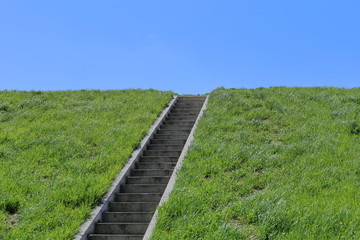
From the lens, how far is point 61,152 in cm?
1220

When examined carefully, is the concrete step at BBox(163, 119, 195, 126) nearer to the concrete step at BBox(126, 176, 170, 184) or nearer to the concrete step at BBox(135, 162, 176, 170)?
the concrete step at BBox(135, 162, 176, 170)

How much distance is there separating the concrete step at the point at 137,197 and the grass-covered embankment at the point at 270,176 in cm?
79

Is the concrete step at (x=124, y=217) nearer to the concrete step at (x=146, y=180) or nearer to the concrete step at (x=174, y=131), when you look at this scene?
the concrete step at (x=146, y=180)

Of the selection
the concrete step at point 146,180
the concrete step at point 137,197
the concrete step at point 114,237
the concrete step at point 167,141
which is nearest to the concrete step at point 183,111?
the concrete step at point 167,141

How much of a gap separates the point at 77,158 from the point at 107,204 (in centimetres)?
284

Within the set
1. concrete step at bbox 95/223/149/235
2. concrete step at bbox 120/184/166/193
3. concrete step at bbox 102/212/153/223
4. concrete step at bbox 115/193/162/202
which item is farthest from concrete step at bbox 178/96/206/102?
concrete step at bbox 95/223/149/235

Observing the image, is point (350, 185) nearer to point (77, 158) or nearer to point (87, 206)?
point (87, 206)

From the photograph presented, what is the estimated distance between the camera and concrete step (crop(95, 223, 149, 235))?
8.59 meters

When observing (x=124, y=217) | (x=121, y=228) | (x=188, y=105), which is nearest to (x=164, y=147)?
(x=124, y=217)

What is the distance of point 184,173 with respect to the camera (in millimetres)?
10133

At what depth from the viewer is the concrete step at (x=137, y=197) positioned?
A: 9.95 meters

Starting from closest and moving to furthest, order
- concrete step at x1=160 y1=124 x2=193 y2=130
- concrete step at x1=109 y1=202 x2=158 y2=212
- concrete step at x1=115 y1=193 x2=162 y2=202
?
concrete step at x1=109 y1=202 x2=158 y2=212 < concrete step at x1=115 y1=193 x2=162 y2=202 < concrete step at x1=160 y1=124 x2=193 y2=130

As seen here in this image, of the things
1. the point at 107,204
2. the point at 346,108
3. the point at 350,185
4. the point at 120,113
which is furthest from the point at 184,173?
the point at 346,108

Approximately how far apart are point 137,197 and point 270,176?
134 inches
